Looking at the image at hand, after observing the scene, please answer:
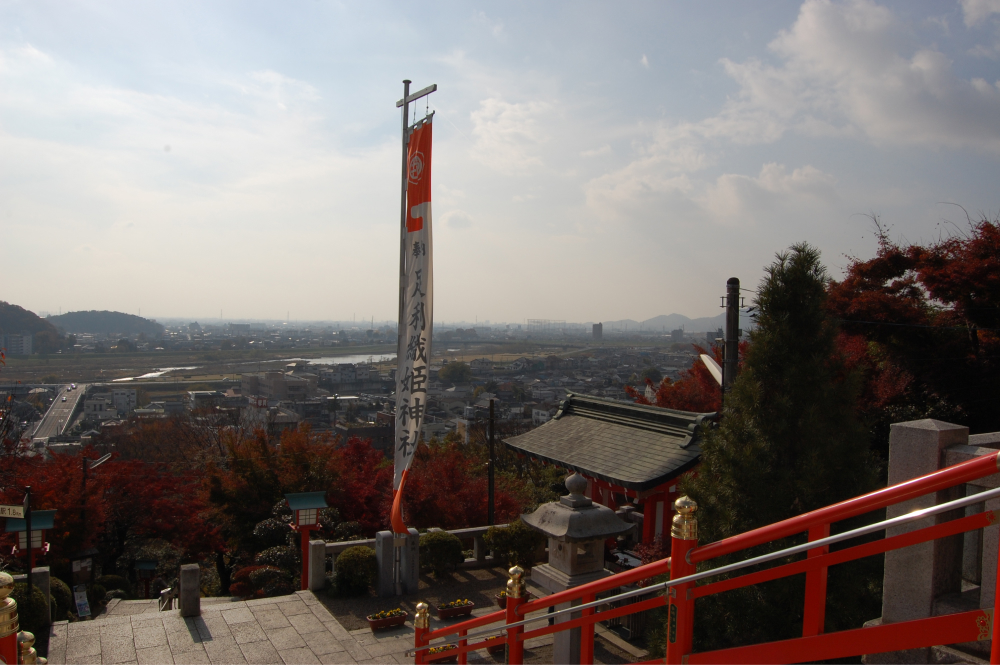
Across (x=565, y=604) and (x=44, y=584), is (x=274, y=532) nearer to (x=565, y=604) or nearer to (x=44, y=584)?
(x=44, y=584)

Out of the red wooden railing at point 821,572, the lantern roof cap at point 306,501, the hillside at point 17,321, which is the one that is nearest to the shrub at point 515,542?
the lantern roof cap at point 306,501

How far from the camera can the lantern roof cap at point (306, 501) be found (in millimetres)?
9883

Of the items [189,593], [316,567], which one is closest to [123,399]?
[316,567]

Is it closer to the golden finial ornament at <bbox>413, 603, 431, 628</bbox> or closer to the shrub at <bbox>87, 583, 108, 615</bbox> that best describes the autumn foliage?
the golden finial ornament at <bbox>413, 603, 431, 628</bbox>

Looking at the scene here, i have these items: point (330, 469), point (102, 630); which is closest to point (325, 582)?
point (102, 630)

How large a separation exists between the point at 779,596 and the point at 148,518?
15.6 meters

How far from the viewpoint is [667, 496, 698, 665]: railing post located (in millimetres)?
2400

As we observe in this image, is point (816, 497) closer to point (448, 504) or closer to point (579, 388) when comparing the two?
point (448, 504)

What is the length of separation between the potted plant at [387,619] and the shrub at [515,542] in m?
2.22

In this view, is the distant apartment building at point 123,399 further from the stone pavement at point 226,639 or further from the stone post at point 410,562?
the stone post at point 410,562

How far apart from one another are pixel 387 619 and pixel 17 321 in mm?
78494

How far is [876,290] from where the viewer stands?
11531 mm

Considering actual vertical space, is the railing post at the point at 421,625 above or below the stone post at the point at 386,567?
above

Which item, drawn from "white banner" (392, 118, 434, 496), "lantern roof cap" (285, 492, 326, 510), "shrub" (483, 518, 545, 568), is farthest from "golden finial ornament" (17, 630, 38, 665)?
"shrub" (483, 518, 545, 568)
